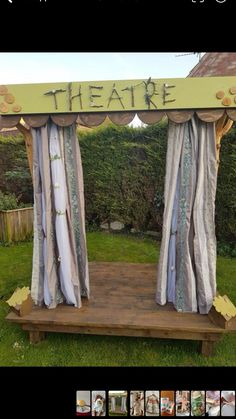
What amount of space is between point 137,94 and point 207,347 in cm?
274

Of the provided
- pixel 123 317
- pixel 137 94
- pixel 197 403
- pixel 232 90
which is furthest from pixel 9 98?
pixel 197 403

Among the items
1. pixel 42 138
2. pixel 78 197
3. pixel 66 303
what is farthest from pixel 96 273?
pixel 42 138

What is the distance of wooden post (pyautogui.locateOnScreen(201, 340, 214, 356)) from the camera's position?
2779mm

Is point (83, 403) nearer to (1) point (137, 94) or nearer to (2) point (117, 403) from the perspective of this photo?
(2) point (117, 403)

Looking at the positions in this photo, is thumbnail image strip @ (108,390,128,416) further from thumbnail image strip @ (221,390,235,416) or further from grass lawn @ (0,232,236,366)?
thumbnail image strip @ (221,390,235,416)

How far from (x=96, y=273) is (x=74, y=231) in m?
1.16

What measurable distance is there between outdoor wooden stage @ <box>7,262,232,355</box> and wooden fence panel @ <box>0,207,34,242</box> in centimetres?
417

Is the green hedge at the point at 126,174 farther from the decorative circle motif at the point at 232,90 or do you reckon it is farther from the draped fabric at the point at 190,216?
the decorative circle motif at the point at 232,90

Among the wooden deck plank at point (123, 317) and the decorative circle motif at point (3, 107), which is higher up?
the decorative circle motif at point (3, 107)

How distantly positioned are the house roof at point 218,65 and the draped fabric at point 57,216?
5.69 meters

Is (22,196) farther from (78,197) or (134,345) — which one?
(134,345)

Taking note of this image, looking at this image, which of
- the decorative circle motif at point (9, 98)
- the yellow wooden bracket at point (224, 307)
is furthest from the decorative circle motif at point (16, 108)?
the yellow wooden bracket at point (224, 307)

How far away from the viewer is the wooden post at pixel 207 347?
9.12 ft

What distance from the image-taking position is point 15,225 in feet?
22.5
